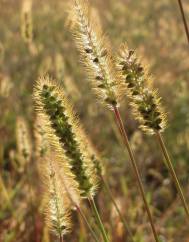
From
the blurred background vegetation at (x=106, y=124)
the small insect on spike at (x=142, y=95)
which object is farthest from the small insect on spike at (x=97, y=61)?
the blurred background vegetation at (x=106, y=124)

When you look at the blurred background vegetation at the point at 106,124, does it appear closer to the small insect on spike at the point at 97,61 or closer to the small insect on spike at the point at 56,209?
the small insect on spike at the point at 97,61

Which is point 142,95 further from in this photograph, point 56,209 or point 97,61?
point 56,209

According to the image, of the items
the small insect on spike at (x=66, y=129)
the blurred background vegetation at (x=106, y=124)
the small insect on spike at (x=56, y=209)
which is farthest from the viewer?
the blurred background vegetation at (x=106, y=124)

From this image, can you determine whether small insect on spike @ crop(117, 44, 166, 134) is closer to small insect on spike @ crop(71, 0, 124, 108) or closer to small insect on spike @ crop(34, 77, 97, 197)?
small insect on spike @ crop(71, 0, 124, 108)

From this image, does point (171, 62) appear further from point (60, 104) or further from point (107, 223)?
point (60, 104)

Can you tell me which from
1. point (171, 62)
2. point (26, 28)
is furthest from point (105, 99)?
point (171, 62)

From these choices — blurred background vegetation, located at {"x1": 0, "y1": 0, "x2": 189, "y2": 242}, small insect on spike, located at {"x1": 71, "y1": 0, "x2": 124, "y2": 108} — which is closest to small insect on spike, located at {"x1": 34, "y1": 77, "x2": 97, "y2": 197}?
small insect on spike, located at {"x1": 71, "y1": 0, "x2": 124, "y2": 108}
